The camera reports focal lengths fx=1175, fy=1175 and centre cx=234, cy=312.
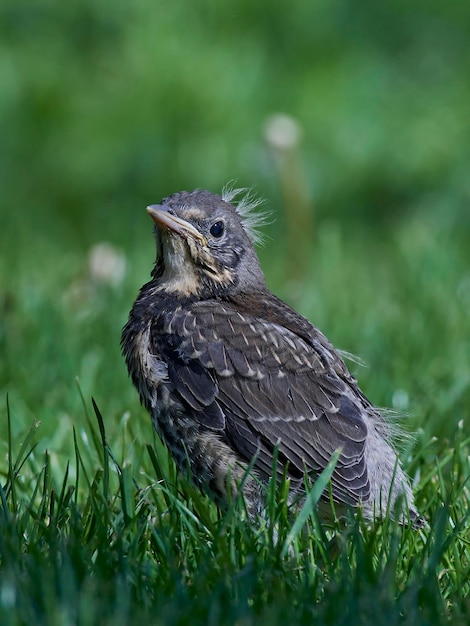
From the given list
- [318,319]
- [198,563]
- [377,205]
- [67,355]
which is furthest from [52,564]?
[377,205]

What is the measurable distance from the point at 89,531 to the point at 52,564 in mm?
455

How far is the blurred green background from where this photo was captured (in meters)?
6.81

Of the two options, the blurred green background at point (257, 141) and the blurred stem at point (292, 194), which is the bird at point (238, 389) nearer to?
the blurred green background at point (257, 141)

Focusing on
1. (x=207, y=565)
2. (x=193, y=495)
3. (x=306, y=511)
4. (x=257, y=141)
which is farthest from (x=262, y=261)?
(x=207, y=565)

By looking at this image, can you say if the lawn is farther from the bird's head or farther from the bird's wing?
the bird's head

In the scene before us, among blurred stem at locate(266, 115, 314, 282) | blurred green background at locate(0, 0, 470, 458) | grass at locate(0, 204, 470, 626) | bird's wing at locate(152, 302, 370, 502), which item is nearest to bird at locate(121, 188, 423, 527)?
bird's wing at locate(152, 302, 370, 502)

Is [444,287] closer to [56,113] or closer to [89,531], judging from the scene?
[89,531]

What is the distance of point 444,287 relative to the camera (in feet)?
21.1

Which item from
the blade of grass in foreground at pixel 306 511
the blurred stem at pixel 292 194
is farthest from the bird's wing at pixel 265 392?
the blurred stem at pixel 292 194

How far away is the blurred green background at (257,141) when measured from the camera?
6809 mm

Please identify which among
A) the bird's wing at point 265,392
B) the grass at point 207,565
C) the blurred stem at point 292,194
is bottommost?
the grass at point 207,565

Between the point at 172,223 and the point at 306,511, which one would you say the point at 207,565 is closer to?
the point at 306,511

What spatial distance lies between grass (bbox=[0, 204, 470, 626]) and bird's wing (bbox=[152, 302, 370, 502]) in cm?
22

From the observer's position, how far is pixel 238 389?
395 cm
